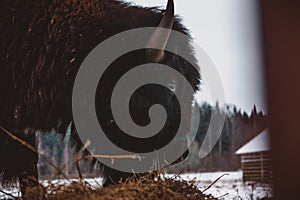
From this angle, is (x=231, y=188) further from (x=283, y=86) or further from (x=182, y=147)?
(x=283, y=86)

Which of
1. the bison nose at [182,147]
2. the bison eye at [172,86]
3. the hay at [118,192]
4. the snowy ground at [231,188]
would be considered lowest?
the snowy ground at [231,188]

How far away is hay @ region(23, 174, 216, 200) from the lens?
1.21 m

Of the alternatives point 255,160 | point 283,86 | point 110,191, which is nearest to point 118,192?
point 110,191

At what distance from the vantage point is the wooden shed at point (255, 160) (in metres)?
A: 1.70

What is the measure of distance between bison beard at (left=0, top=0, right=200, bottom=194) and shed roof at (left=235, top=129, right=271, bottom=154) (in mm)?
416

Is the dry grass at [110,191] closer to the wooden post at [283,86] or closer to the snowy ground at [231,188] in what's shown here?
the snowy ground at [231,188]

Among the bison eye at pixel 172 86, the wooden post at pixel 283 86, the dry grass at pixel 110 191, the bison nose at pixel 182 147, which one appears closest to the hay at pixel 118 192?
the dry grass at pixel 110 191

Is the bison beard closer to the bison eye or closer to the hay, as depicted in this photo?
the bison eye

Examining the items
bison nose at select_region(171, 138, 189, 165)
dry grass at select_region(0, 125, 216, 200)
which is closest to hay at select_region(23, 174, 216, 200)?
dry grass at select_region(0, 125, 216, 200)

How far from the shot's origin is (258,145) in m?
1.83

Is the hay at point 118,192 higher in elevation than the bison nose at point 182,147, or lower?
lower

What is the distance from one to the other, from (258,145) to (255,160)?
20 centimetres

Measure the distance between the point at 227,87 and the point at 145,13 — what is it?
1.94 ft

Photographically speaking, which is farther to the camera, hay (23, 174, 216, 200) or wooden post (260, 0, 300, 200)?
wooden post (260, 0, 300, 200)
